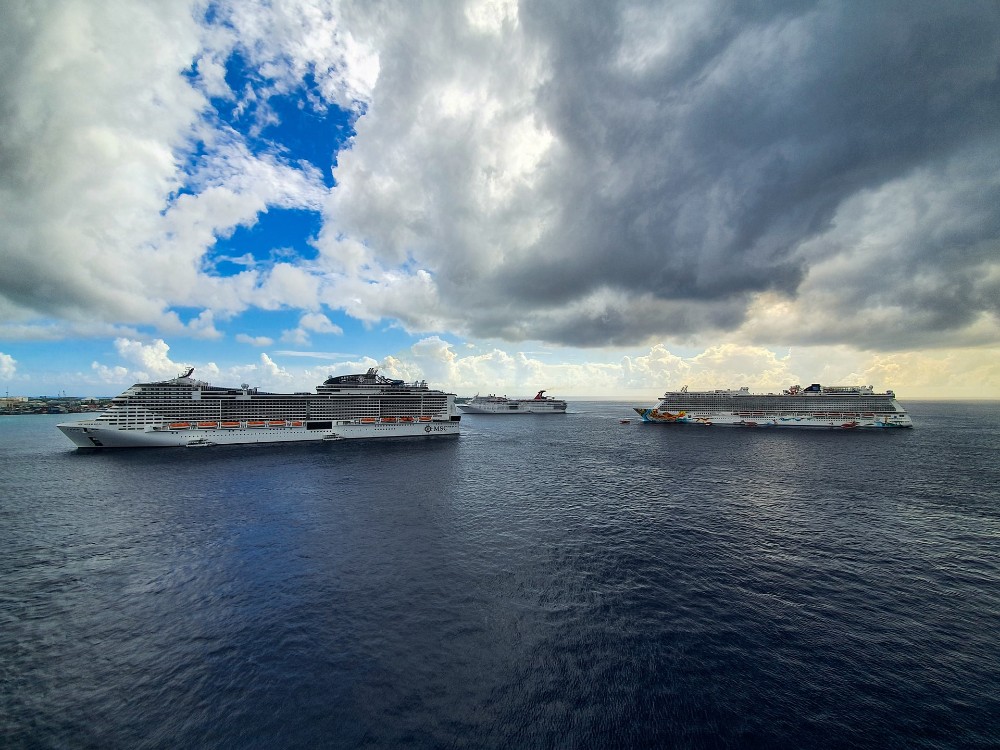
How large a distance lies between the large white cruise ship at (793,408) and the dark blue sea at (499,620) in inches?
4193

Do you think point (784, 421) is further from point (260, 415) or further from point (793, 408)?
point (260, 415)

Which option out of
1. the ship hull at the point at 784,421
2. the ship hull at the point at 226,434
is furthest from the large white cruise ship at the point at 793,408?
the ship hull at the point at 226,434

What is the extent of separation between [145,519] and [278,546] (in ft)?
65.9

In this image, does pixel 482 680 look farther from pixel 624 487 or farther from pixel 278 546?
pixel 624 487

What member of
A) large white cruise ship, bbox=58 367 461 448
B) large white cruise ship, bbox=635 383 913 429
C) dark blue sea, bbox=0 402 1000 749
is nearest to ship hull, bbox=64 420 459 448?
large white cruise ship, bbox=58 367 461 448

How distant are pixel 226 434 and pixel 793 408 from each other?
199 meters

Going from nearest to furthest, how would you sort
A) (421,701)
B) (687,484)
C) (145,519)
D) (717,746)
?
(717,746) → (421,701) → (145,519) → (687,484)

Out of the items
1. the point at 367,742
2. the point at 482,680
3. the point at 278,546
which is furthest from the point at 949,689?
the point at 278,546

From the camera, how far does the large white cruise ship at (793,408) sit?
456 ft

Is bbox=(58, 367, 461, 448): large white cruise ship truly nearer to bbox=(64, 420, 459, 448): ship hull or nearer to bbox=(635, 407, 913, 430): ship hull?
bbox=(64, 420, 459, 448): ship hull

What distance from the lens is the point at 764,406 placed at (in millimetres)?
148750

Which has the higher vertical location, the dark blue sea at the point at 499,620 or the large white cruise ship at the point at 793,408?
the large white cruise ship at the point at 793,408

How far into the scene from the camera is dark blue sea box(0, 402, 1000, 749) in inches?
605

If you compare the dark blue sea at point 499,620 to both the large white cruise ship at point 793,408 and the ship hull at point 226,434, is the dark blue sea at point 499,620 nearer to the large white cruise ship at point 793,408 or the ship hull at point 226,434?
the ship hull at point 226,434
